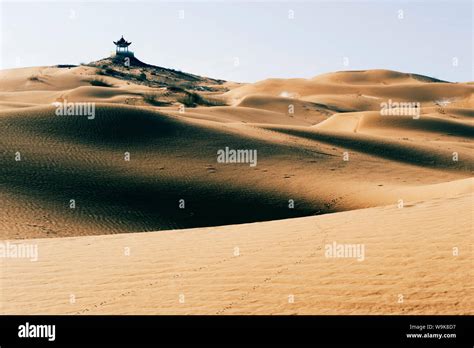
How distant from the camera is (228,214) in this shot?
1622 centimetres

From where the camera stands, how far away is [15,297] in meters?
6.38

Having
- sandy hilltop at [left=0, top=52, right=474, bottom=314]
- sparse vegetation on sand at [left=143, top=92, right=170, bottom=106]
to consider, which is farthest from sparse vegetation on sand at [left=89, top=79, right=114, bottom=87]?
sandy hilltop at [left=0, top=52, right=474, bottom=314]

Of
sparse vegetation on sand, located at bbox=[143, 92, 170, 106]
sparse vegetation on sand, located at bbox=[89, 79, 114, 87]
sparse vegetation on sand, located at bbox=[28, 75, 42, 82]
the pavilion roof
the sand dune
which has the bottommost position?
the sand dune

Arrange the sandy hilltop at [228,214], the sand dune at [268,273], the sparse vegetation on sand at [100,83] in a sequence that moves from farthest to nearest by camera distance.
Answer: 1. the sparse vegetation on sand at [100,83]
2. the sandy hilltop at [228,214]
3. the sand dune at [268,273]

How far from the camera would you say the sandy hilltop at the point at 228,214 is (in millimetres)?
5895

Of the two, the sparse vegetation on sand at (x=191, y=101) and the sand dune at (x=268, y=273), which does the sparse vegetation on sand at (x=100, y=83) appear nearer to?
the sparse vegetation on sand at (x=191, y=101)

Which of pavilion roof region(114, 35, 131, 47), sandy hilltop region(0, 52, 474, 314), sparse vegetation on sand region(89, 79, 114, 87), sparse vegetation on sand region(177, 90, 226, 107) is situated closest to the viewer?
sandy hilltop region(0, 52, 474, 314)

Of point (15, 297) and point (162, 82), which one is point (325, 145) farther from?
Answer: point (162, 82)

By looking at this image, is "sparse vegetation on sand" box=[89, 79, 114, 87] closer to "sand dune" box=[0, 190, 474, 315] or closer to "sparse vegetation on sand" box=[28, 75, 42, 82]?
"sparse vegetation on sand" box=[28, 75, 42, 82]

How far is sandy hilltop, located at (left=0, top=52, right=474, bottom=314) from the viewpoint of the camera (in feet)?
19.3

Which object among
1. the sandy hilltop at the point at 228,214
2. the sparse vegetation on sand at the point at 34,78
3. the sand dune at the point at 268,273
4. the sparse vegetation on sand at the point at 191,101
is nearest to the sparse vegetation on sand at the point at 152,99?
the sparse vegetation on sand at the point at 191,101

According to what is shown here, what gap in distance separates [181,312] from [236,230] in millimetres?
4742

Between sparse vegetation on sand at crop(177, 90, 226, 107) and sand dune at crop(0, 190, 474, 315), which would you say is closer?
sand dune at crop(0, 190, 474, 315)
